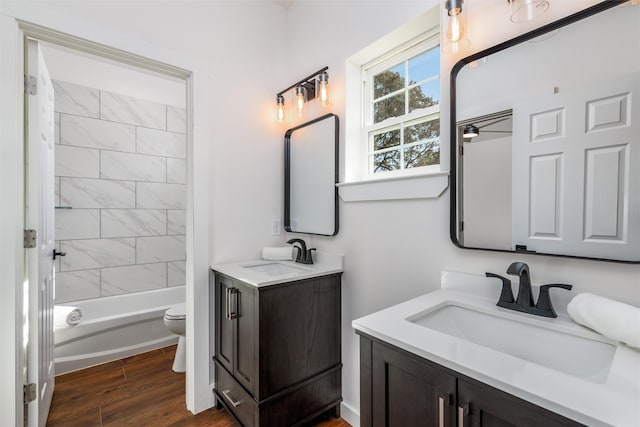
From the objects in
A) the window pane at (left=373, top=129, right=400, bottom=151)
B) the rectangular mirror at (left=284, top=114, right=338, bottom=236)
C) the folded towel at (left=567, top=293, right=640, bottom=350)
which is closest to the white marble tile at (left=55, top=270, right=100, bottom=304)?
the rectangular mirror at (left=284, top=114, right=338, bottom=236)

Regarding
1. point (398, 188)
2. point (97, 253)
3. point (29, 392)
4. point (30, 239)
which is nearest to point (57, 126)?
point (97, 253)

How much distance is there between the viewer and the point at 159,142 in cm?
311

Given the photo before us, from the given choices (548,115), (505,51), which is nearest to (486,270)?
(548,115)

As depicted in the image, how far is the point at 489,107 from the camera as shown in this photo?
116cm

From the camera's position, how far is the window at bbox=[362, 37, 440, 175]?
4.89ft

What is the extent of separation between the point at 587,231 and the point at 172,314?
2.48m

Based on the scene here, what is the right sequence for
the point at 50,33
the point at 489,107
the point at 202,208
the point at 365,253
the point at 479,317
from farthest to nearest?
the point at 202,208 → the point at 365,253 → the point at 50,33 → the point at 489,107 → the point at 479,317

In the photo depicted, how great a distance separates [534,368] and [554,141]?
2.46 ft

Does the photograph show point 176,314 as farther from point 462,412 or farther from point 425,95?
point 425,95

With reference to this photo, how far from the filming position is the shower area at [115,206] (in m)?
2.55

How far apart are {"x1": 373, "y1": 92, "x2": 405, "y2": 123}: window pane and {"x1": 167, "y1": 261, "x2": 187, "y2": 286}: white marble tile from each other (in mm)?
2554

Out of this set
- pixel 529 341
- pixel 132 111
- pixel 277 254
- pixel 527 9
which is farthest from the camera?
pixel 132 111

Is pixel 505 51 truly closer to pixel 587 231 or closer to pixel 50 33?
pixel 587 231

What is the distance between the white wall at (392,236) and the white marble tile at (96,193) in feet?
6.68
